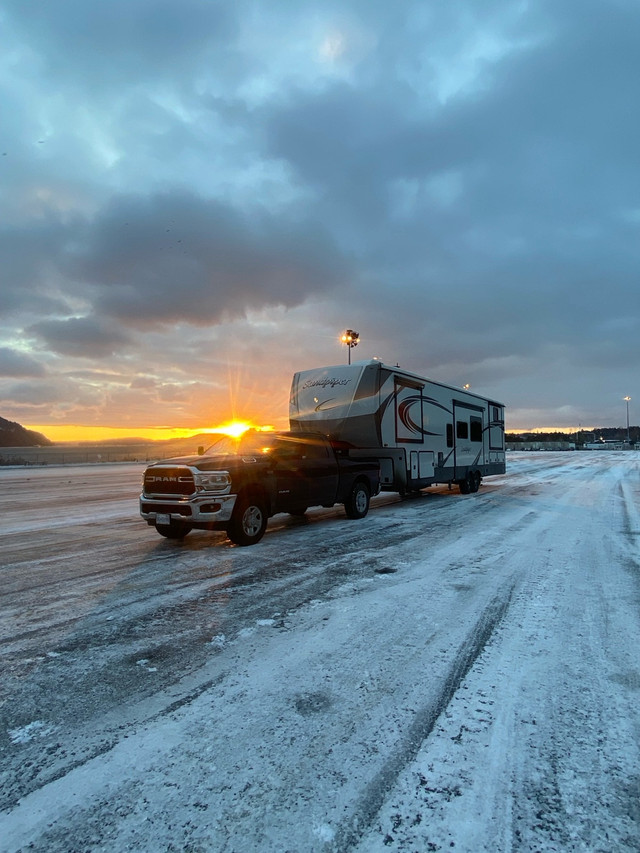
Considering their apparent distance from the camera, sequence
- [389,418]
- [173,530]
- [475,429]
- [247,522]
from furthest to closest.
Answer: [475,429] < [389,418] < [173,530] < [247,522]

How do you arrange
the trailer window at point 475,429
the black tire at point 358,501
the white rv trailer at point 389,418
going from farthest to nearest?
1. the trailer window at point 475,429
2. the white rv trailer at point 389,418
3. the black tire at point 358,501

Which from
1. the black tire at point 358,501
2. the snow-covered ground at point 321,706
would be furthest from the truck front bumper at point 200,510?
the black tire at point 358,501

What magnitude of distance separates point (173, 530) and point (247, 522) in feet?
4.87

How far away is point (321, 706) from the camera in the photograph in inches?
121

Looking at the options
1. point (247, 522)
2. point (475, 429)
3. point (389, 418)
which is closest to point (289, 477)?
point (247, 522)

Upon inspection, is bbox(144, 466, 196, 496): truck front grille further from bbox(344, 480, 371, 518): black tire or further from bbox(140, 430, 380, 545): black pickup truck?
bbox(344, 480, 371, 518): black tire

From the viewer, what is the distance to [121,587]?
5711 millimetres

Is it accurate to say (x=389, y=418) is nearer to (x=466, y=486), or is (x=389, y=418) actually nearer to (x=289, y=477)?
(x=289, y=477)

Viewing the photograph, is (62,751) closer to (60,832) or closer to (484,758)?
(60,832)

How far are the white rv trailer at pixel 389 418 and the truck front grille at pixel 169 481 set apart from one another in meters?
4.55

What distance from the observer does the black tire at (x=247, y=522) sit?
7688mm

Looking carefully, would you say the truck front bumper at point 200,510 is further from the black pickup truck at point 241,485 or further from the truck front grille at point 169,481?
the truck front grille at point 169,481

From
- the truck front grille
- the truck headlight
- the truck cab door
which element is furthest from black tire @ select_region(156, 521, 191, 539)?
the truck cab door

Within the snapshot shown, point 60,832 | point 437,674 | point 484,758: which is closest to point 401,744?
point 484,758
